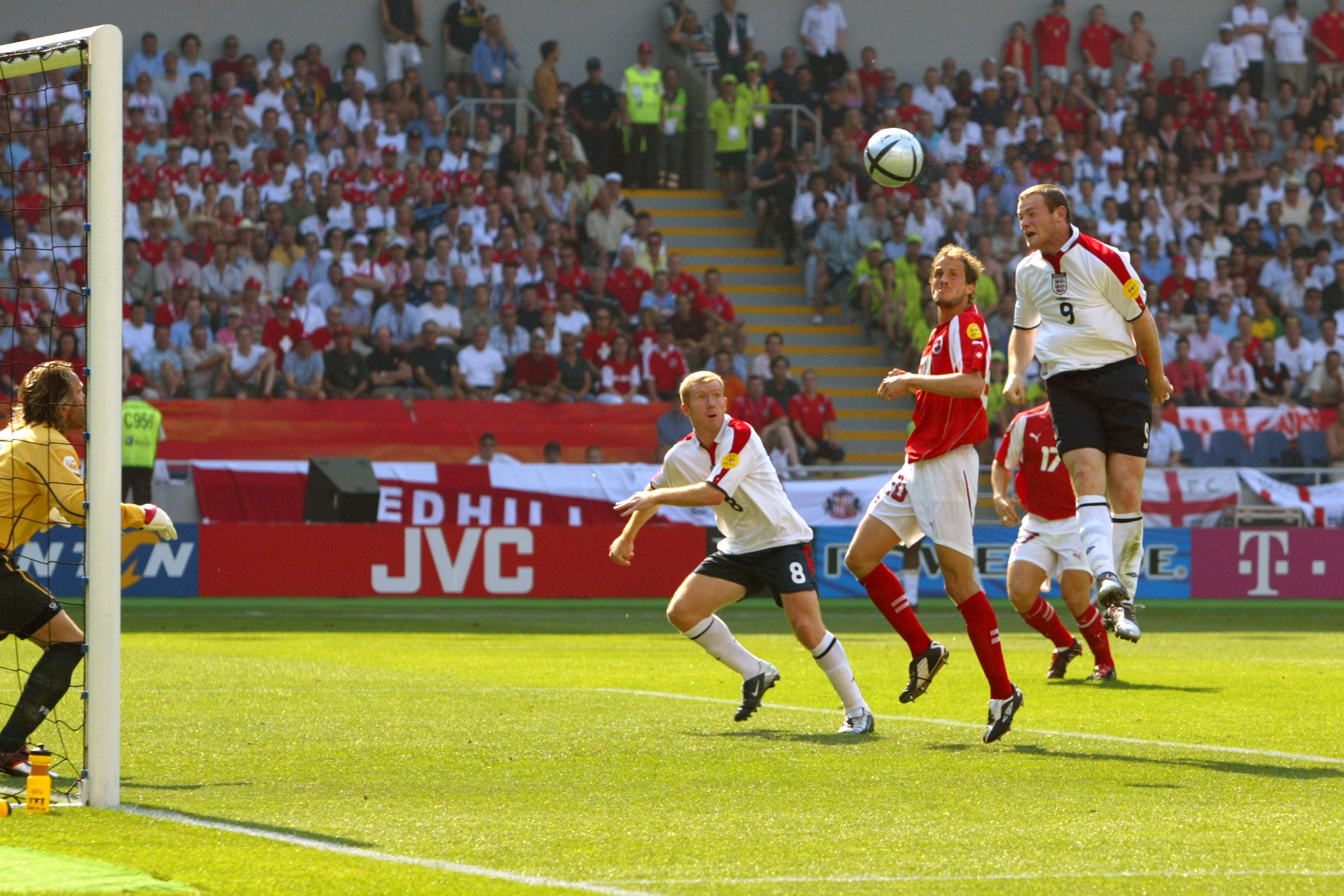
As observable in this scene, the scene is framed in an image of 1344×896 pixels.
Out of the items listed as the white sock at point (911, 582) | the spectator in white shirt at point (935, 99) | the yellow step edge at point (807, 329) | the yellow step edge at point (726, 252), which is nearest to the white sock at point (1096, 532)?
the white sock at point (911, 582)

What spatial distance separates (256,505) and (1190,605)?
414 inches

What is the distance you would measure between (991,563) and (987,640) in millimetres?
12333

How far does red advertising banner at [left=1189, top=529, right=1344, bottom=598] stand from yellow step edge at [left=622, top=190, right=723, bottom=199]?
10468 mm

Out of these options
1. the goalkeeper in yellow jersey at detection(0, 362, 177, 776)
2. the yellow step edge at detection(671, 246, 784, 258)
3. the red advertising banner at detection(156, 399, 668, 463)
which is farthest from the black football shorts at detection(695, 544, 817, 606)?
the yellow step edge at detection(671, 246, 784, 258)

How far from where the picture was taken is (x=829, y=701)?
10.0 m

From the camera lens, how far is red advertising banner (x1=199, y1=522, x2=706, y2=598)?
1905 centimetres

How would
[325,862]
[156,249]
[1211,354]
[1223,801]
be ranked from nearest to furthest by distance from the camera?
[325,862]
[1223,801]
[156,249]
[1211,354]

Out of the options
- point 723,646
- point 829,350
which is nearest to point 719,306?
point 829,350

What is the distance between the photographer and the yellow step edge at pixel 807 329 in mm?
25766

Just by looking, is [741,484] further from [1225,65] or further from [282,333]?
[1225,65]

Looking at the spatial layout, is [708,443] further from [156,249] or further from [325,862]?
[156,249]

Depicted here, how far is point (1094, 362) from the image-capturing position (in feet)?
27.2

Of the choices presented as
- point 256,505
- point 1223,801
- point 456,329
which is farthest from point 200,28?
point 1223,801

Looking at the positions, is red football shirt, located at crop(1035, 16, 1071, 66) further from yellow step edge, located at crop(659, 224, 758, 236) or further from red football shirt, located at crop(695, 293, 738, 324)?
red football shirt, located at crop(695, 293, 738, 324)
